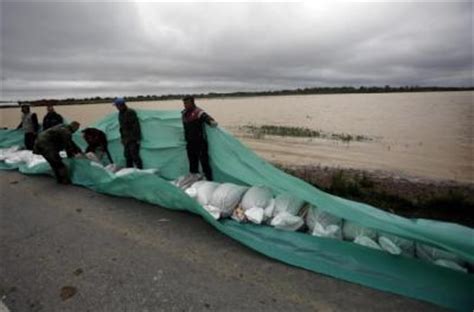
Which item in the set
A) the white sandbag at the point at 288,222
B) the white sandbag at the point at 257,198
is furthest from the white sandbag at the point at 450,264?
the white sandbag at the point at 257,198

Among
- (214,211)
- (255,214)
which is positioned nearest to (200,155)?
(214,211)

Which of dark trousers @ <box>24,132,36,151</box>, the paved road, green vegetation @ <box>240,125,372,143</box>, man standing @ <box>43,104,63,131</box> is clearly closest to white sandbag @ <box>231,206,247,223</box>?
the paved road

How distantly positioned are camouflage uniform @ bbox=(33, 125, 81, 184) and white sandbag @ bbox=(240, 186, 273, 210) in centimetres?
349

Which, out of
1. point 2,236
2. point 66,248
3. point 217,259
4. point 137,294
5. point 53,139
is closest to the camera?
point 137,294

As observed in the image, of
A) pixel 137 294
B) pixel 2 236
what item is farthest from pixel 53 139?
pixel 137 294

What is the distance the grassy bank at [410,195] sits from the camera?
4543 mm

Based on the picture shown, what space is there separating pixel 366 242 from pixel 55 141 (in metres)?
5.21

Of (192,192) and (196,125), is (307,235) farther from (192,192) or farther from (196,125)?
(196,125)

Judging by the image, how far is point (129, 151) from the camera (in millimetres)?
5465

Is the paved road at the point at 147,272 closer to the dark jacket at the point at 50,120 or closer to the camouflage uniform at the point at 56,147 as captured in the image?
the camouflage uniform at the point at 56,147

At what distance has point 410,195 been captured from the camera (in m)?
5.55

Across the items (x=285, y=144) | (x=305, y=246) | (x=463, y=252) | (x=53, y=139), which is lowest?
(x=285, y=144)

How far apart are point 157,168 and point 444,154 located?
35.4 feet

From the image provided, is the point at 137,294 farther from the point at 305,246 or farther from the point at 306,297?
the point at 305,246
